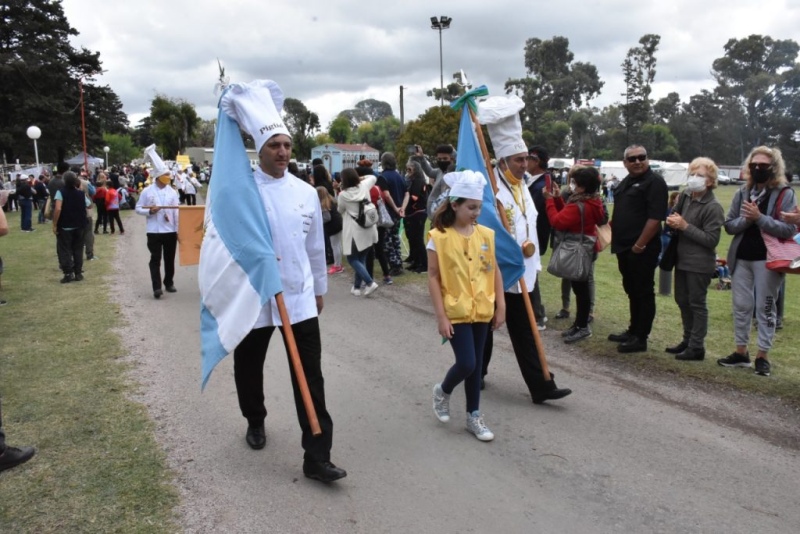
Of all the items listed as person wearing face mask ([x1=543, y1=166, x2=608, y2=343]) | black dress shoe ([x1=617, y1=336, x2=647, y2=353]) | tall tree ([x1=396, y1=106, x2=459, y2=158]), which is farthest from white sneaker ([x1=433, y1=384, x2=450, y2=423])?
tall tree ([x1=396, y1=106, x2=459, y2=158])

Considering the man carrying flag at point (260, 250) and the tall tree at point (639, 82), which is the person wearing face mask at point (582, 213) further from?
the tall tree at point (639, 82)

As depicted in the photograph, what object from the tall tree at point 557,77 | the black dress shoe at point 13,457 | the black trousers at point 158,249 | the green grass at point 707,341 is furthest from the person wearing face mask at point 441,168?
the tall tree at point 557,77

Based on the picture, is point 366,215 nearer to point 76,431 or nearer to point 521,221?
point 521,221

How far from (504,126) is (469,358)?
1987 millimetres

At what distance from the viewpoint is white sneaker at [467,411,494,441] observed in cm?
453

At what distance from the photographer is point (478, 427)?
458cm

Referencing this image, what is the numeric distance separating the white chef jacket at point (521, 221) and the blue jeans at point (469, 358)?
76 centimetres

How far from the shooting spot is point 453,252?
14.3ft

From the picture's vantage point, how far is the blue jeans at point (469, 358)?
4410 mm

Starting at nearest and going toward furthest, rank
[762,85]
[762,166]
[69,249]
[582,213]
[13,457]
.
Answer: [13,457]
[762,166]
[582,213]
[69,249]
[762,85]

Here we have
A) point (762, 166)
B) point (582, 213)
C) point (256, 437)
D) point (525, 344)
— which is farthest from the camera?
point (582, 213)

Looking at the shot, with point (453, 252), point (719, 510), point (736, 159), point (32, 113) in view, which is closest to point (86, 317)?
point (453, 252)

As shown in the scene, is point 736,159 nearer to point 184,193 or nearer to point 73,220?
point 184,193

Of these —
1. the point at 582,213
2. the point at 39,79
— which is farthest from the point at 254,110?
the point at 39,79
